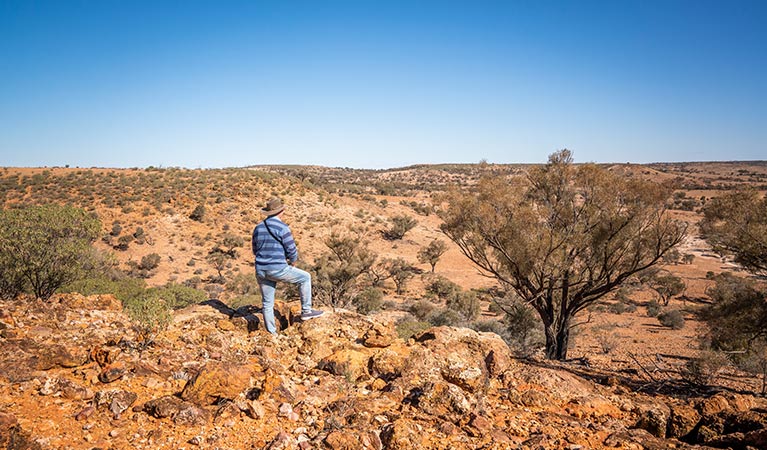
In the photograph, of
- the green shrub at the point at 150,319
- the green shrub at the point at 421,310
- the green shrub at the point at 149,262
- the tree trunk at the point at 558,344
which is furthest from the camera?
the green shrub at the point at 149,262

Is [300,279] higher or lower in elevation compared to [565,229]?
lower

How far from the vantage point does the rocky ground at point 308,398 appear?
10.8 feet

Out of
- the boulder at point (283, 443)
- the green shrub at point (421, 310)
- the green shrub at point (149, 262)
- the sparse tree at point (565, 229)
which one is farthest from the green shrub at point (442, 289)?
the boulder at point (283, 443)

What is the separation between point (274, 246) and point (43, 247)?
21.7 ft

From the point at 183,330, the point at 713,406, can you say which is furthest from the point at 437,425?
the point at 183,330

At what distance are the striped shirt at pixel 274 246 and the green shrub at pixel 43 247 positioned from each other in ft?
20.1

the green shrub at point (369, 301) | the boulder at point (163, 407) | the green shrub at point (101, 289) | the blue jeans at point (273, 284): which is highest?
the blue jeans at point (273, 284)

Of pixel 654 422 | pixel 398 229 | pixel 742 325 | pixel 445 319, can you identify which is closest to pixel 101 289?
pixel 445 319

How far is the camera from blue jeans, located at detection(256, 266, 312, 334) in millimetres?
5457

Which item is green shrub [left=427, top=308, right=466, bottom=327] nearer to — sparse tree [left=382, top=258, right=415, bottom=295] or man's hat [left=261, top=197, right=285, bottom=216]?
sparse tree [left=382, top=258, right=415, bottom=295]

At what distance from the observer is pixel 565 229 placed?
9789 mm

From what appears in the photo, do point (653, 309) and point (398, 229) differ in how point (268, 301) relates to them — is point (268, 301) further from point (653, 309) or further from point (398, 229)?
point (398, 229)

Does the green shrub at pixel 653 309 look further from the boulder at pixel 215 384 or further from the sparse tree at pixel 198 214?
the sparse tree at pixel 198 214

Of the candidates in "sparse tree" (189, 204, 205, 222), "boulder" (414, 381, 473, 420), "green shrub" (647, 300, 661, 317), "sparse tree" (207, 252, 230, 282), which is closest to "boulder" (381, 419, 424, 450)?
"boulder" (414, 381, 473, 420)
